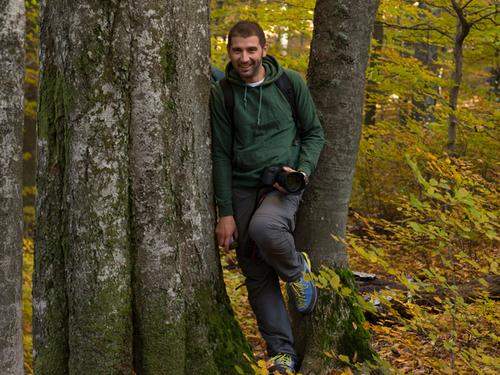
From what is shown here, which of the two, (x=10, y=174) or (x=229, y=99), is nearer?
(x=229, y=99)

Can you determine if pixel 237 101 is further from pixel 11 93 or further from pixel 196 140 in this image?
pixel 11 93

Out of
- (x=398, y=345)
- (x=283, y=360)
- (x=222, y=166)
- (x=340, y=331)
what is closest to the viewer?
(x=222, y=166)

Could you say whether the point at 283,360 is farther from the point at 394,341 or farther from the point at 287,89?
the point at 394,341

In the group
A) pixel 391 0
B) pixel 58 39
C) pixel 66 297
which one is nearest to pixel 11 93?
pixel 58 39

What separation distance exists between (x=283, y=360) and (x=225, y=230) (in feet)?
3.02

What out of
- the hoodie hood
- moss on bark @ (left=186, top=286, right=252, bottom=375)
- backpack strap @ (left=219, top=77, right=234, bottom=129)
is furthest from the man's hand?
the hoodie hood

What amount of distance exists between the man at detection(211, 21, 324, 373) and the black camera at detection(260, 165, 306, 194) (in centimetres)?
3

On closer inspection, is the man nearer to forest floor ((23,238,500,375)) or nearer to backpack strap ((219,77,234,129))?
backpack strap ((219,77,234,129))

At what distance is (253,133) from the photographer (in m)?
3.70

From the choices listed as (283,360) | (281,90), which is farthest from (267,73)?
(283,360)

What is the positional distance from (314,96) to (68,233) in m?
1.80

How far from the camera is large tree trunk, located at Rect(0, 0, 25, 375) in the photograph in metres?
5.61

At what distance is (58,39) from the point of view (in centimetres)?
328

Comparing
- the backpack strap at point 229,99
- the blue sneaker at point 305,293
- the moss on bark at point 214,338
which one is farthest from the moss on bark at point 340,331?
the backpack strap at point 229,99
